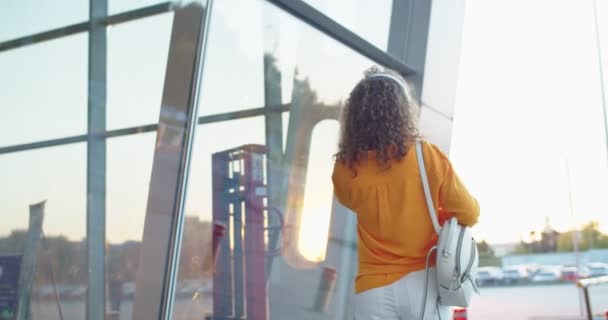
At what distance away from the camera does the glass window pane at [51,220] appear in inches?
119

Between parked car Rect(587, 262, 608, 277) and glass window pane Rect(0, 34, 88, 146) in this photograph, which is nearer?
glass window pane Rect(0, 34, 88, 146)

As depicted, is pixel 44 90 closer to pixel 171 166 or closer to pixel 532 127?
pixel 171 166

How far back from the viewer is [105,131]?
3.55m

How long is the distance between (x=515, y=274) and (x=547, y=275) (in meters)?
0.61

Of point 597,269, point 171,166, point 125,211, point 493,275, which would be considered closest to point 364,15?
point 171,166

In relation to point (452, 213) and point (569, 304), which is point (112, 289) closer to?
point (452, 213)

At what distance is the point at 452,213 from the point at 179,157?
167 centimetres

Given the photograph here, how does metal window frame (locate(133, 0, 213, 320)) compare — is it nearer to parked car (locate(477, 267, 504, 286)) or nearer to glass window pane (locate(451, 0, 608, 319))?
glass window pane (locate(451, 0, 608, 319))

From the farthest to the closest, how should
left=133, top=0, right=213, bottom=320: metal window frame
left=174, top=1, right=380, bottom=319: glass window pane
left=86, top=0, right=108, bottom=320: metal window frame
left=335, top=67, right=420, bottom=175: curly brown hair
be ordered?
1. left=174, top=1, right=380, bottom=319: glass window pane
2. left=133, top=0, right=213, bottom=320: metal window frame
3. left=86, top=0, right=108, bottom=320: metal window frame
4. left=335, top=67, right=420, bottom=175: curly brown hair

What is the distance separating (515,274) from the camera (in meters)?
11.4

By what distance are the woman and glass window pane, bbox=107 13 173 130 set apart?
120cm

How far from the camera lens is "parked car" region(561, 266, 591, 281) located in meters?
9.22

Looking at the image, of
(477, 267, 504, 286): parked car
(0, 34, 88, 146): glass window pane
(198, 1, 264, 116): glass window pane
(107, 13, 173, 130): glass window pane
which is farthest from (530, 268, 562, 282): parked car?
(0, 34, 88, 146): glass window pane

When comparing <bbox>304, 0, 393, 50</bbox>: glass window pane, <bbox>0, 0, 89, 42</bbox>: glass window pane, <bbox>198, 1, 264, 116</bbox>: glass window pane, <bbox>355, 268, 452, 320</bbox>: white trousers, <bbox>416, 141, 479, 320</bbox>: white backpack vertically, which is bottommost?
<bbox>355, 268, 452, 320</bbox>: white trousers
